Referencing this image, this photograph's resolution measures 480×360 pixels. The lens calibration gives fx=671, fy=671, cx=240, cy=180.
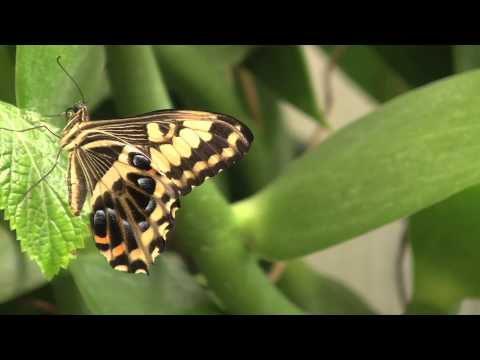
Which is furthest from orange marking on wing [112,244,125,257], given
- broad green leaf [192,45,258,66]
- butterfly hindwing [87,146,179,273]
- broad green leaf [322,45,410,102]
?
broad green leaf [322,45,410,102]

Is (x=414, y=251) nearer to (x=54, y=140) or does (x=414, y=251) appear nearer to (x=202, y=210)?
(x=202, y=210)

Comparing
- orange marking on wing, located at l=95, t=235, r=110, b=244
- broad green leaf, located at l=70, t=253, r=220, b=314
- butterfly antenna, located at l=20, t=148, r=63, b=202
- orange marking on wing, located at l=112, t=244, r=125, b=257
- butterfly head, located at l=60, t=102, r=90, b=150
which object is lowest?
broad green leaf, located at l=70, t=253, r=220, b=314

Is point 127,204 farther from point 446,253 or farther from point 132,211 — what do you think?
point 446,253

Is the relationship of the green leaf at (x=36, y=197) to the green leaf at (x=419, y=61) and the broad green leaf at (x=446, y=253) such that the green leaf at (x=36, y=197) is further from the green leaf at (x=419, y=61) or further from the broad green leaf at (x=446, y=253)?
the green leaf at (x=419, y=61)

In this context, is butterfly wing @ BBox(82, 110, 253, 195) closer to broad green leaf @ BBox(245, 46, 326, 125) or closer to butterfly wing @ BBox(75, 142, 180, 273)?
butterfly wing @ BBox(75, 142, 180, 273)

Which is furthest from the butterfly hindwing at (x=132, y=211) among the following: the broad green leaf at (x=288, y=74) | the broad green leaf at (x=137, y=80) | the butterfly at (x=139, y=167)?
the broad green leaf at (x=288, y=74)

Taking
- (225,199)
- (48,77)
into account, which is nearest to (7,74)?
(48,77)
